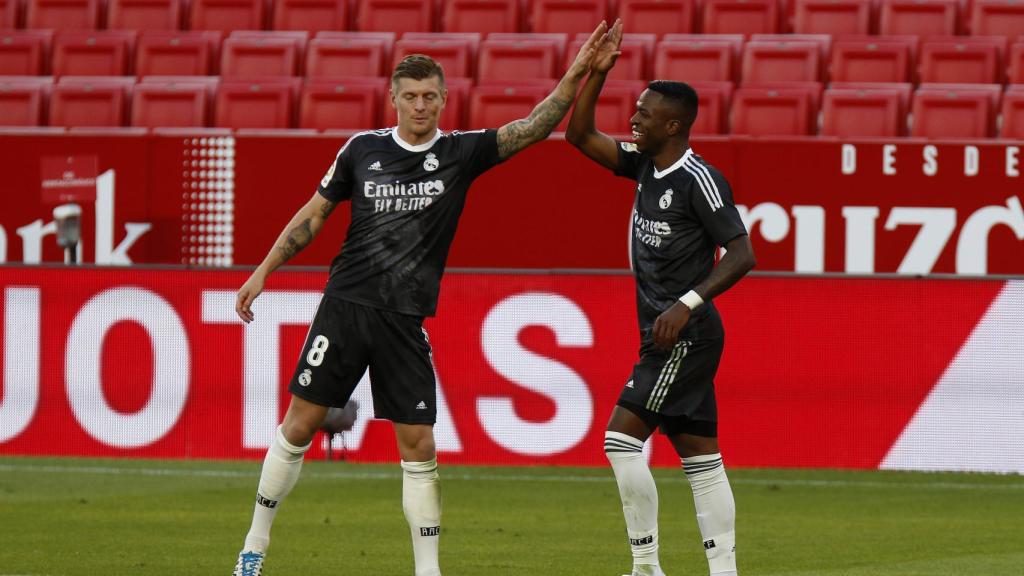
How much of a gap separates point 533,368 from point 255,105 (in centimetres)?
489

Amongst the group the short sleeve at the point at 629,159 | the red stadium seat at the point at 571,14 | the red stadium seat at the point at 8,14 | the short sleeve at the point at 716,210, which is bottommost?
the short sleeve at the point at 716,210

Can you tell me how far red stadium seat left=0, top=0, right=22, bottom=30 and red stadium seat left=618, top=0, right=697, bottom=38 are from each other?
20.8 ft

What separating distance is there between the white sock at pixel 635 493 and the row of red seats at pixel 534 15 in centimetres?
1010

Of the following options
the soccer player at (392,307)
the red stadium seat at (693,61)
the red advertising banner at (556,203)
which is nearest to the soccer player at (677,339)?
the soccer player at (392,307)

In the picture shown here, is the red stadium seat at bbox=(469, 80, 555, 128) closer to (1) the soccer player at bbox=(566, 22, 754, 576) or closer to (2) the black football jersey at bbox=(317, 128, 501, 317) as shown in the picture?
(1) the soccer player at bbox=(566, 22, 754, 576)

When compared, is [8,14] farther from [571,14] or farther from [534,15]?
[571,14]

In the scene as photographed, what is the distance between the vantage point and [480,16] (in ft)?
53.7

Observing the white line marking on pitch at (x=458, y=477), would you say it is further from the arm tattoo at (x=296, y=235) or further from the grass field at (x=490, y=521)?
the arm tattoo at (x=296, y=235)

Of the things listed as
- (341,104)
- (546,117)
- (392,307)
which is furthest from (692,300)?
(341,104)

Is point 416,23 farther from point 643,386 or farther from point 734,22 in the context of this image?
point 643,386

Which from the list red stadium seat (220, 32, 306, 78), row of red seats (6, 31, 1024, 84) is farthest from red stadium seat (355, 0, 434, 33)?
red stadium seat (220, 32, 306, 78)

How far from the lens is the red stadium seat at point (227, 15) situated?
1677cm

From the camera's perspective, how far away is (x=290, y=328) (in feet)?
37.6

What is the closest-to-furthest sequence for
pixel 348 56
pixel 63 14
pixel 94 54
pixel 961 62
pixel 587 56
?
pixel 587 56, pixel 961 62, pixel 348 56, pixel 94 54, pixel 63 14
